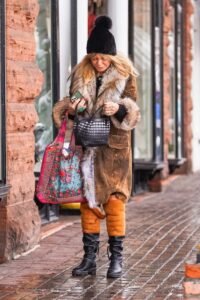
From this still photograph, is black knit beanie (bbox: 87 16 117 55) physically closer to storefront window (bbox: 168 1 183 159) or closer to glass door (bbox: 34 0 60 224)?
glass door (bbox: 34 0 60 224)

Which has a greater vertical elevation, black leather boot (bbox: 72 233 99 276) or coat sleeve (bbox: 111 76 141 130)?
coat sleeve (bbox: 111 76 141 130)

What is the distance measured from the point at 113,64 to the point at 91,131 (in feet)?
1.84

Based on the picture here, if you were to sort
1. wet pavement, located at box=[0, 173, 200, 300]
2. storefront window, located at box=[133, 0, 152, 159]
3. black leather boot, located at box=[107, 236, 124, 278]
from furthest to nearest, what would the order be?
1. storefront window, located at box=[133, 0, 152, 159]
2. black leather boot, located at box=[107, 236, 124, 278]
3. wet pavement, located at box=[0, 173, 200, 300]

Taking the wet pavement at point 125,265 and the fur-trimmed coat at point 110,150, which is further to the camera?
the fur-trimmed coat at point 110,150

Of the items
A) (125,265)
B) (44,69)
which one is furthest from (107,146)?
(44,69)

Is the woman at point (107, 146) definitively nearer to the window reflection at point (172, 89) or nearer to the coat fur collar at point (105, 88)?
the coat fur collar at point (105, 88)

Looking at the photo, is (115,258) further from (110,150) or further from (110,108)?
(110,108)

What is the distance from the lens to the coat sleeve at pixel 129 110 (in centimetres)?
731

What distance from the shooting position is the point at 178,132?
18219 millimetres

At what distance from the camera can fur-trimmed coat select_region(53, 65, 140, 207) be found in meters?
7.36

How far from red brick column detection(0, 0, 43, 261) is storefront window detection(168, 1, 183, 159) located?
29.8 feet

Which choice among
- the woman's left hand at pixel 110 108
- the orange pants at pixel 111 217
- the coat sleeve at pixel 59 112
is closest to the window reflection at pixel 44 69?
the coat sleeve at pixel 59 112

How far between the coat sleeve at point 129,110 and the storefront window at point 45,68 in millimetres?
2968

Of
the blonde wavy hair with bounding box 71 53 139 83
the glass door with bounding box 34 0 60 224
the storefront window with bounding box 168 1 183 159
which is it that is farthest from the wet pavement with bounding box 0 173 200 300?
the storefront window with bounding box 168 1 183 159
